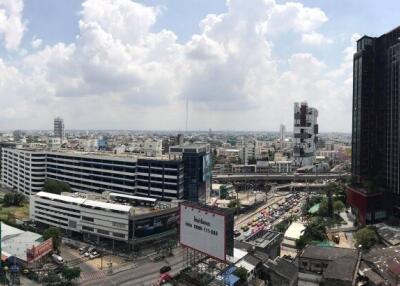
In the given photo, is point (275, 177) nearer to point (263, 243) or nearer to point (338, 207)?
point (338, 207)

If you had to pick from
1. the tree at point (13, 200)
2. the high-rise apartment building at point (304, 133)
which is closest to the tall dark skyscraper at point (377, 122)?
the tree at point (13, 200)

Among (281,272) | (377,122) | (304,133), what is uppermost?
(377,122)

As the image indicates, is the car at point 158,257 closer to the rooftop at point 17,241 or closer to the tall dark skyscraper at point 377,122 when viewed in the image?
the rooftop at point 17,241

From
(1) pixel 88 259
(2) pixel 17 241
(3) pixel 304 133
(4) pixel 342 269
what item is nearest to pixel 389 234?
(4) pixel 342 269

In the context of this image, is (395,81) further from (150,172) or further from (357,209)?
(150,172)

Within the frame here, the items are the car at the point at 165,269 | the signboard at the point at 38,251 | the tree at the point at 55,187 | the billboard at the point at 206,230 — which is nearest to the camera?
the billboard at the point at 206,230

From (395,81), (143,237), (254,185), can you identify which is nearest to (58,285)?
(143,237)
